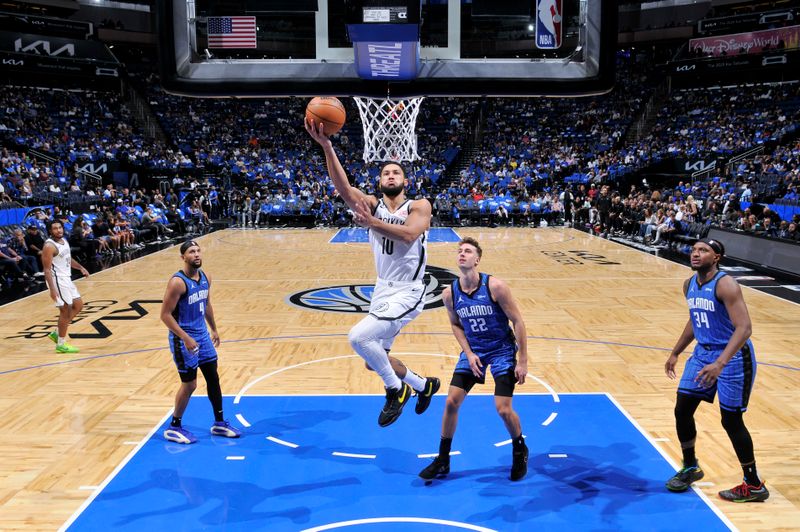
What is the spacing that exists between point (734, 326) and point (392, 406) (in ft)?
7.50

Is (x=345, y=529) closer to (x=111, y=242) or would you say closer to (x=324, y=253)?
(x=324, y=253)

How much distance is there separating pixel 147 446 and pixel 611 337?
5880 millimetres

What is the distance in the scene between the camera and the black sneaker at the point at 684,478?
14.7 feet

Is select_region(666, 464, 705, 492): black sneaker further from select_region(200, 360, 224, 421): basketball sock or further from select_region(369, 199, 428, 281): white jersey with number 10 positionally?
select_region(200, 360, 224, 421): basketball sock

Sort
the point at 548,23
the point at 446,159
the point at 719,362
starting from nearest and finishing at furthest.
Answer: the point at 719,362 < the point at 548,23 < the point at 446,159

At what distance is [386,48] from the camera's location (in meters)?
6.25

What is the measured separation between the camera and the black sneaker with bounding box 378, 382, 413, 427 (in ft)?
16.0

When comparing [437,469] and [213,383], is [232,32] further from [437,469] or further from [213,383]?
[437,469]

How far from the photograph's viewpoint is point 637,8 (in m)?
36.9

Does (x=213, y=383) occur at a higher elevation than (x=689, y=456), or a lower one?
higher

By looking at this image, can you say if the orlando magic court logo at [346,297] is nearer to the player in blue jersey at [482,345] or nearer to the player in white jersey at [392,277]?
the player in white jersey at [392,277]

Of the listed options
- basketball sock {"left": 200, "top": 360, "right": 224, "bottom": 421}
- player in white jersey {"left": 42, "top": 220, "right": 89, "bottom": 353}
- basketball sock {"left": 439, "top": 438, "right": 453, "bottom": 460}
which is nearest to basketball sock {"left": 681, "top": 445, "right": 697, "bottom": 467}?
basketball sock {"left": 439, "top": 438, "right": 453, "bottom": 460}

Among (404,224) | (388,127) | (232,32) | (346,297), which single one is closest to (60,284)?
(232,32)

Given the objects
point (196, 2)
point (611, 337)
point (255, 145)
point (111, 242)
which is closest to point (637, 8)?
point (255, 145)
